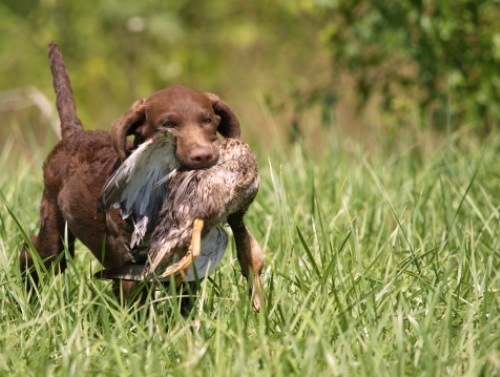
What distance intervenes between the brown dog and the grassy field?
0.58 ft

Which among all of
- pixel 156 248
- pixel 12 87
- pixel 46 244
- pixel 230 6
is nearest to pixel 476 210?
pixel 156 248

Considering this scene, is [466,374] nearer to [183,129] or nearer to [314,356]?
[314,356]

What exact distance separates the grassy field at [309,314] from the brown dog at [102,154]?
0.18 metres

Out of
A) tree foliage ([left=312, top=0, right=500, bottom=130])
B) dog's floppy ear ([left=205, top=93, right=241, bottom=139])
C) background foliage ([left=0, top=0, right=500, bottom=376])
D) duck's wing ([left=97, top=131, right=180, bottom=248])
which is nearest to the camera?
background foliage ([left=0, top=0, right=500, bottom=376])

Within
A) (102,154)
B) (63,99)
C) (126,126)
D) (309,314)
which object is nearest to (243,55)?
(63,99)

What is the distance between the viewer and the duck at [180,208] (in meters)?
3.02

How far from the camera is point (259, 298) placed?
3.11 meters

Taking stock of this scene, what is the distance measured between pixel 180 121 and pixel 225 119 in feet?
0.79

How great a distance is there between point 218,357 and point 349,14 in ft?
16.2

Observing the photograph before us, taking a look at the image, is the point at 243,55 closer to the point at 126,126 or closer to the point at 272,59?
→ the point at 272,59

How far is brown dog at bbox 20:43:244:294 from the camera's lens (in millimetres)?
3465

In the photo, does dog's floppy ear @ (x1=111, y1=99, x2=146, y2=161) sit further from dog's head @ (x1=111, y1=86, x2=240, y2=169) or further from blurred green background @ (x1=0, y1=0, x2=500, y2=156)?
blurred green background @ (x1=0, y1=0, x2=500, y2=156)

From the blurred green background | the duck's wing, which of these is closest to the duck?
the duck's wing

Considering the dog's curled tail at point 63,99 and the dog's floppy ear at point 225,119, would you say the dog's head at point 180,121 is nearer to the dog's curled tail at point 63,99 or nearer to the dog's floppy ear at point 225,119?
the dog's floppy ear at point 225,119
